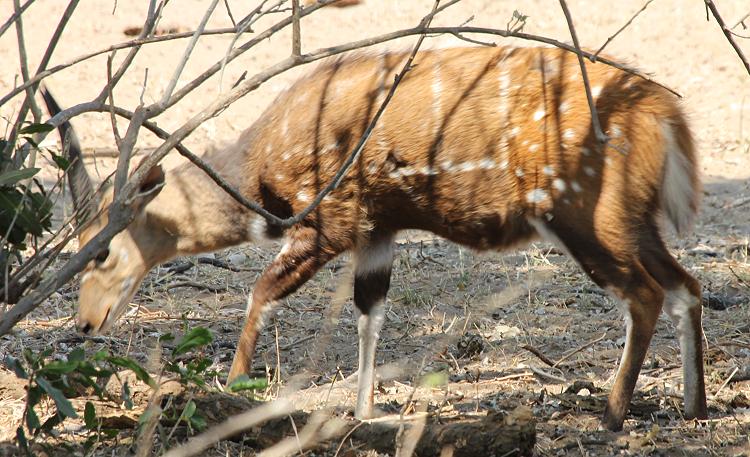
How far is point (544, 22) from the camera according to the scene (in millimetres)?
12461

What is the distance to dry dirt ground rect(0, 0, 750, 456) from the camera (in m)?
4.55

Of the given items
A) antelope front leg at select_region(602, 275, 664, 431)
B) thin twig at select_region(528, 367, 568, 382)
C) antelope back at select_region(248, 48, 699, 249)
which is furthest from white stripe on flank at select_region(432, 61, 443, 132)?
thin twig at select_region(528, 367, 568, 382)

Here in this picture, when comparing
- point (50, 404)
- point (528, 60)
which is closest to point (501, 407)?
point (528, 60)

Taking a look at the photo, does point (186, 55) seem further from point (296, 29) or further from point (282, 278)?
point (282, 278)

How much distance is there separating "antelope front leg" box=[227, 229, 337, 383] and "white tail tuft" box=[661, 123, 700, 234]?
5.30ft

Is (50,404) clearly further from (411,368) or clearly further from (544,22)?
(544,22)

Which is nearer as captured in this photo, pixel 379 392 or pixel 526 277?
pixel 379 392

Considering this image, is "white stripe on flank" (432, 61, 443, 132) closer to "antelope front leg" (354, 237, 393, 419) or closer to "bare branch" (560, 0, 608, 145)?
"antelope front leg" (354, 237, 393, 419)

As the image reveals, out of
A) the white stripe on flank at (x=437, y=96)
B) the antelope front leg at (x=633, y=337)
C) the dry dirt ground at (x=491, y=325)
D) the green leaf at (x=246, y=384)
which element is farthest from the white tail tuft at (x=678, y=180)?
the green leaf at (x=246, y=384)

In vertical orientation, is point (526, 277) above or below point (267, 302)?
below

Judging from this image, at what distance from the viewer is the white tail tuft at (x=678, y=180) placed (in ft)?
15.3

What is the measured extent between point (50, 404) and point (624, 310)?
8.30 feet

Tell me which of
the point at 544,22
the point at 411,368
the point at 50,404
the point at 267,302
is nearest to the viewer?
the point at 50,404

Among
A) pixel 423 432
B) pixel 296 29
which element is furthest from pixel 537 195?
pixel 296 29
